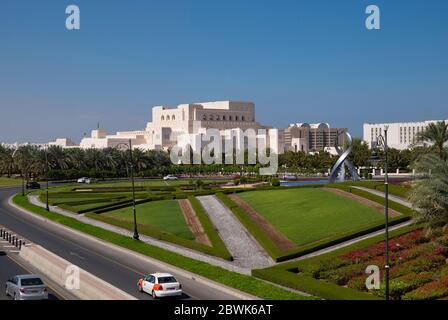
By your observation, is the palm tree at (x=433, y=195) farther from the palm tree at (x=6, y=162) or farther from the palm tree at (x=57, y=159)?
the palm tree at (x=6, y=162)

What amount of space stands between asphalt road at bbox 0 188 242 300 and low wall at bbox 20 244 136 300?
182 centimetres

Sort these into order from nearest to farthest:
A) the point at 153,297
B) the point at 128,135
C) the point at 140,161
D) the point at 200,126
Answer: the point at 153,297
the point at 140,161
the point at 200,126
the point at 128,135

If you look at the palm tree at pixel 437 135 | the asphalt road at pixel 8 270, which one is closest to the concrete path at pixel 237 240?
the asphalt road at pixel 8 270

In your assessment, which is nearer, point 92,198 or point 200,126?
point 92,198

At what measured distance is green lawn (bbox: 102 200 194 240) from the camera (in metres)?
44.2

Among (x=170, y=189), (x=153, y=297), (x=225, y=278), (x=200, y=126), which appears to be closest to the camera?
(x=153, y=297)

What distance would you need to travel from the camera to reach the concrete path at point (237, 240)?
33.9 m

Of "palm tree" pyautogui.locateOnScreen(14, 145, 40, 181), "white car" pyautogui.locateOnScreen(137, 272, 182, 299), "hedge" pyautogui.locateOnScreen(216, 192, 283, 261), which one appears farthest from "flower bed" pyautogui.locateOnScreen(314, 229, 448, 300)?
"palm tree" pyautogui.locateOnScreen(14, 145, 40, 181)

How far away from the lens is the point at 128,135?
200 meters

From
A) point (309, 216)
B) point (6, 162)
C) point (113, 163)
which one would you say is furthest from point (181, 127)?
point (309, 216)

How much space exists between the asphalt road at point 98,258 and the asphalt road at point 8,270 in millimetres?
2779

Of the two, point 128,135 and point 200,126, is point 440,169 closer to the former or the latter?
point 200,126

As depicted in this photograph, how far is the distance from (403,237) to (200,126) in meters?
154
